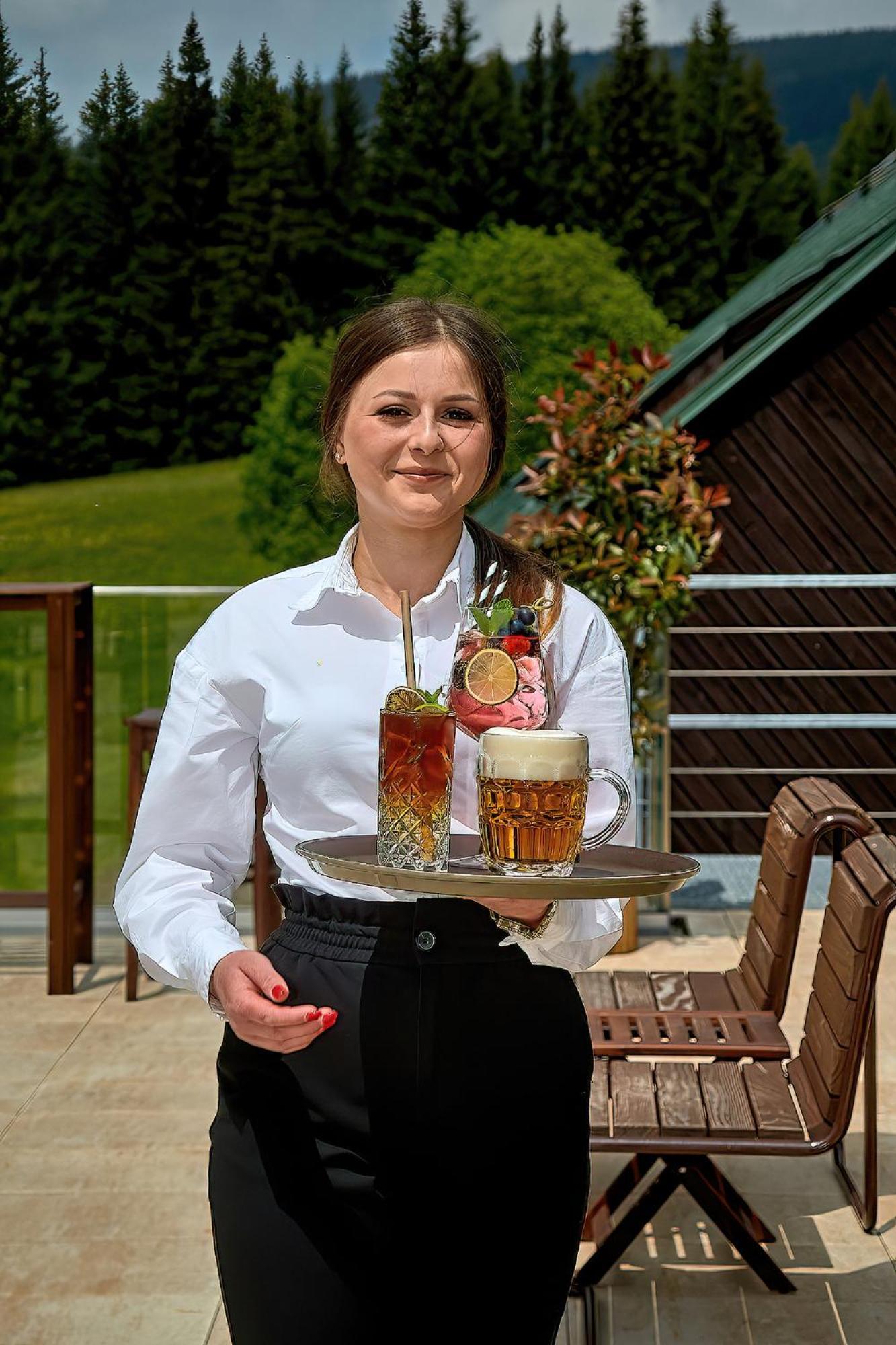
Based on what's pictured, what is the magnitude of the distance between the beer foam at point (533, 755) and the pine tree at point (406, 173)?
26.7 metres

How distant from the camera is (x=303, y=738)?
5.21ft

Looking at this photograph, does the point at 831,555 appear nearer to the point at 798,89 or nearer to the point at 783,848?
the point at 783,848

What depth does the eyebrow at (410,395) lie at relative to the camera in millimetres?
1601

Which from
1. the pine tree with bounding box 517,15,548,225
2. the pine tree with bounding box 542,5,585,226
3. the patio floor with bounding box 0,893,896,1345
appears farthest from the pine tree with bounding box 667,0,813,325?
the patio floor with bounding box 0,893,896,1345

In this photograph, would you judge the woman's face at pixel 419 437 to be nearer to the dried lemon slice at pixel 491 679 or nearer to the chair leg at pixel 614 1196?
the dried lemon slice at pixel 491 679

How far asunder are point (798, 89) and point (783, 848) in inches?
1585

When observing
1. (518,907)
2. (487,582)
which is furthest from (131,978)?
(518,907)

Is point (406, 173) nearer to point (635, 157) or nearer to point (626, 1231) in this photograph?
point (635, 157)

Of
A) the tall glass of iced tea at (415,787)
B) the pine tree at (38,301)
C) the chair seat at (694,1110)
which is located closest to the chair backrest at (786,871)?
the chair seat at (694,1110)

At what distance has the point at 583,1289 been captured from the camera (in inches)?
113

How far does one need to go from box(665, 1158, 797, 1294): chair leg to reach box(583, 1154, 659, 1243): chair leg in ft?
0.50

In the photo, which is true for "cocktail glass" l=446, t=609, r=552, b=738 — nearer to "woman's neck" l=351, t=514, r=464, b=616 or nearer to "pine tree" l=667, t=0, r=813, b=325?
"woman's neck" l=351, t=514, r=464, b=616

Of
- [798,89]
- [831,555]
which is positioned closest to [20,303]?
[798,89]

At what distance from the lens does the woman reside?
155 cm
